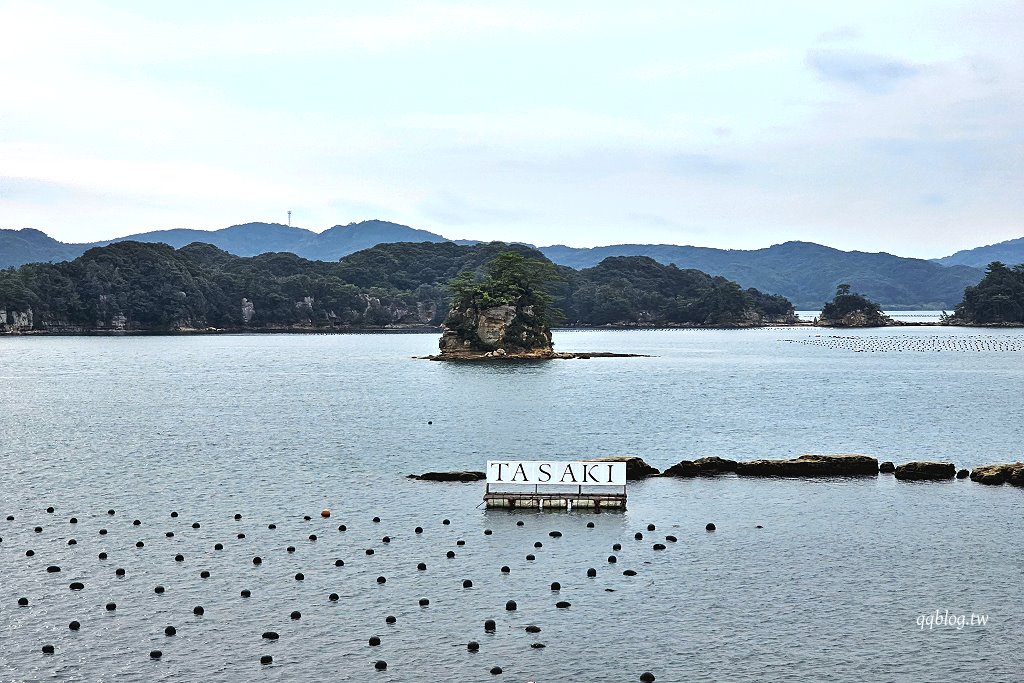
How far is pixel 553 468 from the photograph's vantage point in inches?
2410

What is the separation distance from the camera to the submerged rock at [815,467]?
7088 cm

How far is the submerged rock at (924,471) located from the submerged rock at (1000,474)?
1654 mm

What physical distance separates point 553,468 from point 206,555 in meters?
21.6

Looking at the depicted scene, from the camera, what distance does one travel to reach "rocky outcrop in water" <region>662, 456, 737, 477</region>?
234 feet

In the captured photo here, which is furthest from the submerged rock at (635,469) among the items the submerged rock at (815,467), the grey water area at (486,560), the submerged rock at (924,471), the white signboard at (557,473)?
the submerged rock at (924,471)

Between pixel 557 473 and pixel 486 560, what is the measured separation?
1359 centimetres

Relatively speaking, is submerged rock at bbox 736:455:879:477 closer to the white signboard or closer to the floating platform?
the white signboard

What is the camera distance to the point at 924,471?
69.4 m

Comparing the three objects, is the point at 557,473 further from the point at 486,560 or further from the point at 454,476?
the point at 486,560

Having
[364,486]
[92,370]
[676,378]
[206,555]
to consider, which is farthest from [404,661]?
[92,370]

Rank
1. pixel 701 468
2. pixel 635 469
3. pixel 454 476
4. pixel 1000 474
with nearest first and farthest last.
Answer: pixel 1000 474, pixel 454 476, pixel 635 469, pixel 701 468

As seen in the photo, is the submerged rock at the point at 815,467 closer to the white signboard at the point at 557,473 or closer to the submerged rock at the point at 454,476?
the white signboard at the point at 557,473

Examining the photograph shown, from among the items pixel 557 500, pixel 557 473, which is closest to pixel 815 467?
pixel 557 473

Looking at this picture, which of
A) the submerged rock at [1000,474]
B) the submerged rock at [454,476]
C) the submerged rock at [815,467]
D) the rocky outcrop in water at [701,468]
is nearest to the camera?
the submerged rock at [1000,474]
